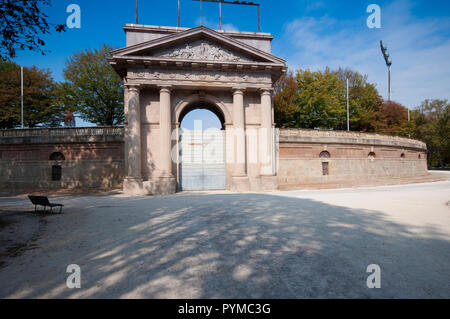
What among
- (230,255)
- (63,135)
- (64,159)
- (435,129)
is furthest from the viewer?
(435,129)

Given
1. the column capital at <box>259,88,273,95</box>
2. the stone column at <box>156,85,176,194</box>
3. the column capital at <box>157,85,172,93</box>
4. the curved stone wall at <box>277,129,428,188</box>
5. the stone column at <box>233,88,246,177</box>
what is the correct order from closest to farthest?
the stone column at <box>156,85,176,194</box> → the column capital at <box>157,85,172,93</box> → the stone column at <box>233,88,246,177</box> → the column capital at <box>259,88,273,95</box> → the curved stone wall at <box>277,129,428,188</box>

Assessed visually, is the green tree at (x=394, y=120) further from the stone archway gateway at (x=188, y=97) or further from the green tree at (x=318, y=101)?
the stone archway gateway at (x=188, y=97)

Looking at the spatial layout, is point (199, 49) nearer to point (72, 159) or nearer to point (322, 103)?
point (72, 159)

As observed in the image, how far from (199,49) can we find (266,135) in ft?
27.3

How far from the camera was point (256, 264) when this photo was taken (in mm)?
3857

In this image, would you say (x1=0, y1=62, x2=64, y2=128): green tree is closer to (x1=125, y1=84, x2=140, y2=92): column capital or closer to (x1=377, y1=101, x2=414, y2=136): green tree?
(x1=125, y1=84, x2=140, y2=92): column capital

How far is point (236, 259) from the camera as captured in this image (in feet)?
13.3

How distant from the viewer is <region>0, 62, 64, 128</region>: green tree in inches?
1098

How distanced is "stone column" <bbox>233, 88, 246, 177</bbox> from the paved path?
9272mm

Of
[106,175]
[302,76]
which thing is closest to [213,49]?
[106,175]

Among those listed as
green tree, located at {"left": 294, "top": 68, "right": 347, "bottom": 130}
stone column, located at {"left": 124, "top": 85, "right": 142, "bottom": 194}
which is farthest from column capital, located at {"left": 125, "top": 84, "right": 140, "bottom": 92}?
green tree, located at {"left": 294, "top": 68, "right": 347, "bottom": 130}

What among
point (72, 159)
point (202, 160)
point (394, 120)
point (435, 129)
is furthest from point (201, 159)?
point (435, 129)

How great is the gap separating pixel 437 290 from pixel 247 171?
1433 cm
